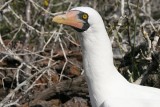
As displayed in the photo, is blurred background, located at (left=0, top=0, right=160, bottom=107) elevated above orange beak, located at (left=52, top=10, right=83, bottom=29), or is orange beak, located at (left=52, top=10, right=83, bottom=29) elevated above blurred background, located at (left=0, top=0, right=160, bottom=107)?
orange beak, located at (left=52, top=10, right=83, bottom=29)

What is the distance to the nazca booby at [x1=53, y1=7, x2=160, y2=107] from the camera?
16.9ft

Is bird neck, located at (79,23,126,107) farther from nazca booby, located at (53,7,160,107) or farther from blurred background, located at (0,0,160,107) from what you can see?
blurred background, located at (0,0,160,107)

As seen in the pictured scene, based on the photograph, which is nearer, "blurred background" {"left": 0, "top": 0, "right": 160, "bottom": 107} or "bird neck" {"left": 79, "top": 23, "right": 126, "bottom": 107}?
"bird neck" {"left": 79, "top": 23, "right": 126, "bottom": 107}

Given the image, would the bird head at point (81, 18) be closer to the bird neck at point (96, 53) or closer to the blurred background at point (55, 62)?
the bird neck at point (96, 53)

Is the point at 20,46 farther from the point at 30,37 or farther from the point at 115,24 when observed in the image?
the point at 115,24

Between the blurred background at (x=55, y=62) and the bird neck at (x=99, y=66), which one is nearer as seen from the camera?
the bird neck at (x=99, y=66)

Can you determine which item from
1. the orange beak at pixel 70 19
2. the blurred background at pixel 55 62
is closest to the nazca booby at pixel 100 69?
the orange beak at pixel 70 19

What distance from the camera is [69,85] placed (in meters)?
7.03

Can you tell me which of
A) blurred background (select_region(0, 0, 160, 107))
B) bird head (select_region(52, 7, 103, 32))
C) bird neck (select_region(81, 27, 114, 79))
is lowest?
blurred background (select_region(0, 0, 160, 107))

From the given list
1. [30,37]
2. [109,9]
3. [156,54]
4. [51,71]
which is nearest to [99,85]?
[156,54]

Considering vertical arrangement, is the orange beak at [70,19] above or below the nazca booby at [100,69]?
above

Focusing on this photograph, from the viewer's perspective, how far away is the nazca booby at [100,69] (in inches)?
203

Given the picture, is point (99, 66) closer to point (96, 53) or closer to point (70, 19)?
point (96, 53)

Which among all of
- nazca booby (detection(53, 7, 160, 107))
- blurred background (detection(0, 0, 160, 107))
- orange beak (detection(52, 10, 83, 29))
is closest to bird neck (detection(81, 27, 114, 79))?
nazca booby (detection(53, 7, 160, 107))
